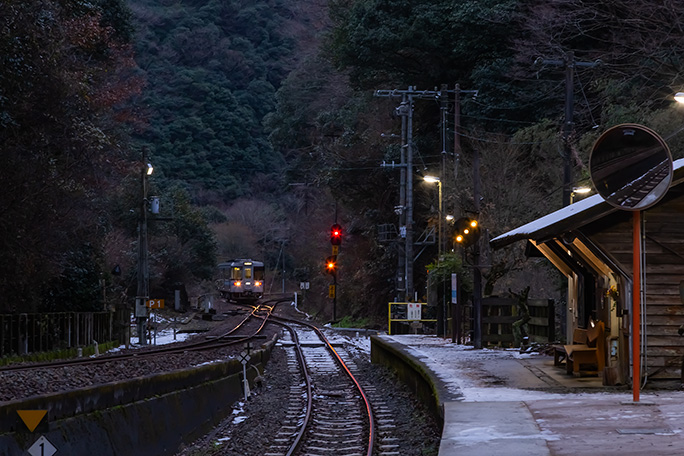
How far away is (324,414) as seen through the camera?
48.8 feet

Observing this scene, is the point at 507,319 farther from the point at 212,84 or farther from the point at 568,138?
the point at 212,84

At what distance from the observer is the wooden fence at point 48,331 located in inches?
849

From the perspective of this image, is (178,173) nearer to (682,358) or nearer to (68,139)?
(68,139)

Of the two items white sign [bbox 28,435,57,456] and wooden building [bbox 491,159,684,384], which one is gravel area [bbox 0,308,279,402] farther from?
wooden building [bbox 491,159,684,384]

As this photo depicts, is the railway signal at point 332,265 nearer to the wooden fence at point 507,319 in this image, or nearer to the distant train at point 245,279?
the distant train at point 245,279

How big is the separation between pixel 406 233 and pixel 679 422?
26.3m

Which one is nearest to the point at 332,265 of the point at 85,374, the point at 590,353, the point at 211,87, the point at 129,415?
the point at 85,374

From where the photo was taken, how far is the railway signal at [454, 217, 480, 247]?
2134cm

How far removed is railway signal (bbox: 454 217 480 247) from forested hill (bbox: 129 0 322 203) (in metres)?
56.7

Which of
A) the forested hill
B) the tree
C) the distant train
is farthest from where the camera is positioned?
the forested hill

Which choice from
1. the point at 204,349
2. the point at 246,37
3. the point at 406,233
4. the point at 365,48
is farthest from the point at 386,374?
the point at 246,37

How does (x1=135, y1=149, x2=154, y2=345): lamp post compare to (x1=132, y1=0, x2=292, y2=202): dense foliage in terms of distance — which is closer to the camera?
(x1=135, y1=149, x2=154, y2=345): lamp post

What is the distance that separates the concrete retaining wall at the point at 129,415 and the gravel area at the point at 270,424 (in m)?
0.30

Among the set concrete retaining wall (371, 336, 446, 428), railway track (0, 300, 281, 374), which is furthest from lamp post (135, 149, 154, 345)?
concrete retaining wall (371, 336, 446, 428)
